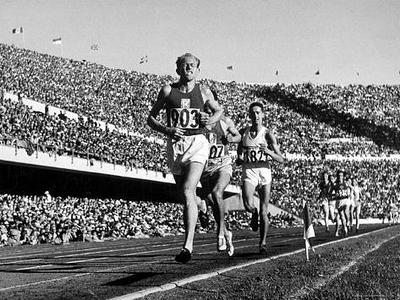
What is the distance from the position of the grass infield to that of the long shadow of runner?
76061mm

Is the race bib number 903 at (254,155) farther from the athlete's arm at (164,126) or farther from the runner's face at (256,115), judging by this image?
the athlete's arm at (164,126)

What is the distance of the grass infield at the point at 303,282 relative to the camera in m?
5.50

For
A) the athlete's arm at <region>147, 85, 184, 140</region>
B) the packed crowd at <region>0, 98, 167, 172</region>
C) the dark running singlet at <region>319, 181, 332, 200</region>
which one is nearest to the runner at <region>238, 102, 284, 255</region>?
the athlete's arm at <region>147, 85, 184, 140</region>

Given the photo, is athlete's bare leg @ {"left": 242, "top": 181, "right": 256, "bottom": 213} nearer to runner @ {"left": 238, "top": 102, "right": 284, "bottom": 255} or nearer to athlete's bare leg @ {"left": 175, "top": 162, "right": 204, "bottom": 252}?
runner @ {"left": 238, "top": 102, "right": 284, "bottom": 255}

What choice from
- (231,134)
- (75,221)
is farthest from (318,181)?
(231,134)

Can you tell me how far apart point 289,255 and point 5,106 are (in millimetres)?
26252

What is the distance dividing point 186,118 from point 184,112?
0.07 metres

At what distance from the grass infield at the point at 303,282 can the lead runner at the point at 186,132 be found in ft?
3.35

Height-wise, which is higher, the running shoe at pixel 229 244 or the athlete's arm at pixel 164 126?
the athlete's arm at pixel 164 126

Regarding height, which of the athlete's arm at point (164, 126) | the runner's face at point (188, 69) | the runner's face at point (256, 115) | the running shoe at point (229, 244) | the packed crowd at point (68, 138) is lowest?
the running shoe at point (229, 244)

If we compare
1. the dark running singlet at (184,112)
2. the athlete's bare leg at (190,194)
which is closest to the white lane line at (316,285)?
the athlete's bare leg at (190,194)

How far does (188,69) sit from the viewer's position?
8.16 m

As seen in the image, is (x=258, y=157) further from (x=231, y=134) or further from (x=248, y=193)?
(x=231, y=134)

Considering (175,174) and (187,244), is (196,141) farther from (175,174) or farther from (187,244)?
(187,244)
